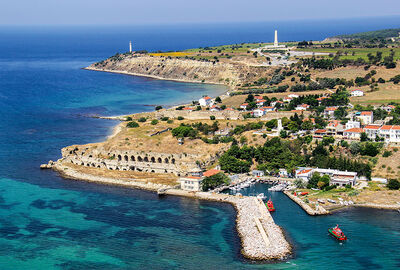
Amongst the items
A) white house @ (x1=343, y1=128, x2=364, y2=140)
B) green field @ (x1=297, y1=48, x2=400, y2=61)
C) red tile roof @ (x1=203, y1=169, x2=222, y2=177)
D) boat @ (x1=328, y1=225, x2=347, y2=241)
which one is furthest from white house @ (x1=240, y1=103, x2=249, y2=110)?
boat @ (x1=328, y1=225, x2=347, y2=241)

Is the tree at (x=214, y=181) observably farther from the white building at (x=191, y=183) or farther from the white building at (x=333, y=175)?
the white building at (x=333, y=175)

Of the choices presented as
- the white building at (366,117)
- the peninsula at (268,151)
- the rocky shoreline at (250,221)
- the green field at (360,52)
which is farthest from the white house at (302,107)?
the green field at (360,52)

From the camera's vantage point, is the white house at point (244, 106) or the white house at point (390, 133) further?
the white house at point (244, 106)

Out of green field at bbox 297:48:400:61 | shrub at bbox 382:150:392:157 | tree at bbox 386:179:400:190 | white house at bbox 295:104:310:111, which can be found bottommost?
tree at bbox 386:179:400:190

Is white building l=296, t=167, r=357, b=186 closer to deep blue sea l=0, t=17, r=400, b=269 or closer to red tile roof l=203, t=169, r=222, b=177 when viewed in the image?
deep blue sea l=0, t=17, r=400, b=269

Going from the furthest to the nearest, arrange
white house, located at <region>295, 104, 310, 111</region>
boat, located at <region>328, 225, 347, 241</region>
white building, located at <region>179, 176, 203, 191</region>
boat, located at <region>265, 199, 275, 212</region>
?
white house, located at <region>295, 104, 310, 111</region> < white building, located at <region>179, 176, 203, 191</region> < boat, located at <region>265, 199, 275, 212</region> < boat, located at <region>328, 225, 347, 241</region>

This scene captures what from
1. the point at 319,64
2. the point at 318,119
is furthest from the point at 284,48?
the point at 318,119

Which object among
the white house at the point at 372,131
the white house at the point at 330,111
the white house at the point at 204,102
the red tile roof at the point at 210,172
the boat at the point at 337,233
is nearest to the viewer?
the boat at the point at 337,233
